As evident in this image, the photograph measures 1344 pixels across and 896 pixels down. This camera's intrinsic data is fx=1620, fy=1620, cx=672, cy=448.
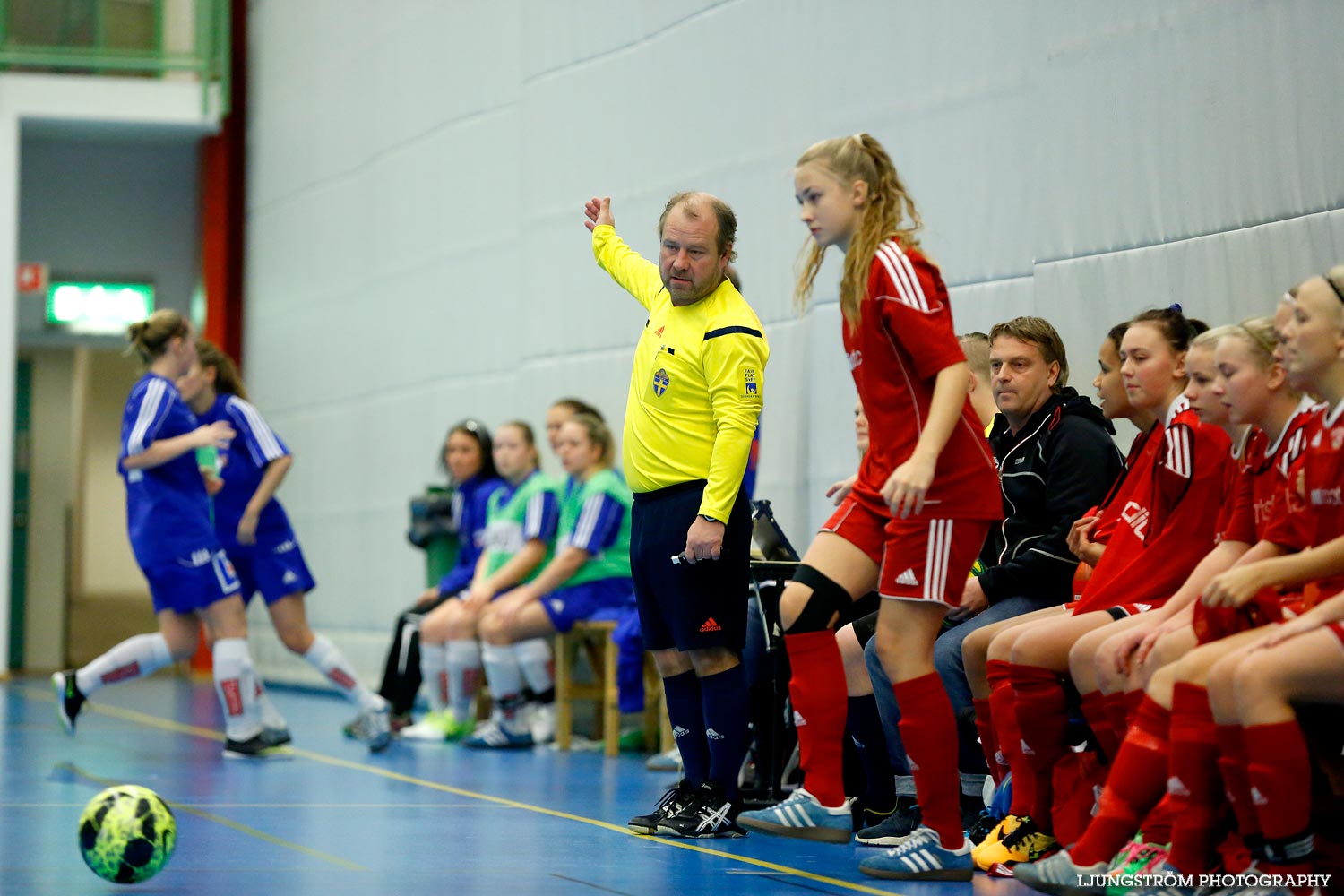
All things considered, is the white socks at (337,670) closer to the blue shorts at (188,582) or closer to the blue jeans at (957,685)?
the blue shorts at (188,582)

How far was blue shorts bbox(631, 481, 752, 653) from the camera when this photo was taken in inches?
174

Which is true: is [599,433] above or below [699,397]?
above

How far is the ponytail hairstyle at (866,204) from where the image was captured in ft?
12.4

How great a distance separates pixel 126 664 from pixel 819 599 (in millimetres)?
3804

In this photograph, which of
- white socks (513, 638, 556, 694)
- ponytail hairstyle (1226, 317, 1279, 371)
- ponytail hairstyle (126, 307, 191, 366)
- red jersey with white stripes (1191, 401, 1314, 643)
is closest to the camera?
red jersey with white stripes (1191, 401, 1314, 643)

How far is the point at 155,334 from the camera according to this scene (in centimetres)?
665

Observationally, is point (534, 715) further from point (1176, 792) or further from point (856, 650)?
point (1176, 792)

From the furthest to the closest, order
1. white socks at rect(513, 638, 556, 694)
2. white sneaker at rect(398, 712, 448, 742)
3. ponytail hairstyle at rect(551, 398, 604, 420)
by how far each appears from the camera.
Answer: white sneaker at rect(398, 712, 448, 742)
ponytail hairstyle at rect(551, 398, 604, 420)
white socks at rect(513, 638, 556, 694)

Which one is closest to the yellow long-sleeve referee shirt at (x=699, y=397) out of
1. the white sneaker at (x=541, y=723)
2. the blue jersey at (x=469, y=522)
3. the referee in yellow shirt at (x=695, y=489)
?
the referee in yellow shirt at (x=695, y=489)

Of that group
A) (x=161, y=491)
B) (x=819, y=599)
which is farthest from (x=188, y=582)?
(x=819, y=599)

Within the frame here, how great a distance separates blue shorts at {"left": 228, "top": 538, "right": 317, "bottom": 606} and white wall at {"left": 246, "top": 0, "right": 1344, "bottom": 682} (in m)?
1.91

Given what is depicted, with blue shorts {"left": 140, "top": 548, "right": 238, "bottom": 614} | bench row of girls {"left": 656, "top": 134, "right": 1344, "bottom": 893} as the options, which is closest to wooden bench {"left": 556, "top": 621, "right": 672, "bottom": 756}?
blue shorts {"left": 140, "top": 548, "right": 238, "bottom": 614}

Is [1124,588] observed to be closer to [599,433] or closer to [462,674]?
[599,433]

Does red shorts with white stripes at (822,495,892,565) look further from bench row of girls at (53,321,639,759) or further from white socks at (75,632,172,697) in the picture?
white socks at (75,632,172,697)
